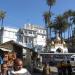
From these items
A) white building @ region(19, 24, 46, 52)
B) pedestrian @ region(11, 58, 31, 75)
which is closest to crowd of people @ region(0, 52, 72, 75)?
pedestrian @ region(11, 58, 31, 75)

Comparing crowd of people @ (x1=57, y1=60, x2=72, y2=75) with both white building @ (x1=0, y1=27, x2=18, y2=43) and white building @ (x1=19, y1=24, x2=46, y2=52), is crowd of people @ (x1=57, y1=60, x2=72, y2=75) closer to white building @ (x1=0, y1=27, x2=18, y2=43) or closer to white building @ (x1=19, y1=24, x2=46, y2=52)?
white building @ (x1=0, y1=27, x2=18, y2=43)

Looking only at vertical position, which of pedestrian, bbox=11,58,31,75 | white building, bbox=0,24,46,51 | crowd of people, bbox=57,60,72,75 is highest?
white building, bbox=0,24,46,51

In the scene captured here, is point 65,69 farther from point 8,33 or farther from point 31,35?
point 31,35

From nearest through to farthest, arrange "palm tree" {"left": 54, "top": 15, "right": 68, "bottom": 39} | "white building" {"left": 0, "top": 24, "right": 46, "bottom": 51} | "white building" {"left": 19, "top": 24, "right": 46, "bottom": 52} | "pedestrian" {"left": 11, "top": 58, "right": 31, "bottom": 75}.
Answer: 1. "pedestrian" {"left": 11, "top": 58, "right": 31, "bottom": 75}
2. "palm tree" {"left": 54, "top": 15, "right": 68, "bottom": 39}
3. "white building" {"left": 0, "top": 24, "right": 46, "bottom": 51}
4. "white building" {"left": 19, "top": 24, "right": 46, "bottom": 52}

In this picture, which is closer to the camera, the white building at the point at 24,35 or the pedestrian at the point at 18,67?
the pedestrian at the point at 18,67

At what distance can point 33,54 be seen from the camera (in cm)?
4175

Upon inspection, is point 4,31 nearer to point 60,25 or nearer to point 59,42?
point 60,25

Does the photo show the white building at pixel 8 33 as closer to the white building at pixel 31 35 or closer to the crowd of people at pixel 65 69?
the white building at pixel 31 35

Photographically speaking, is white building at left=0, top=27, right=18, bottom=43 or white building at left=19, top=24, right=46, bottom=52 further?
white building at left=19, top=24, right=46, bottom=52

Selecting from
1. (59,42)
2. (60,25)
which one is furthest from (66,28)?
(59,42)

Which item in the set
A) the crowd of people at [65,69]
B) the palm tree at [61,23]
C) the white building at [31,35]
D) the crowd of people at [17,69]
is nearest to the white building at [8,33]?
the white building at [31,35]

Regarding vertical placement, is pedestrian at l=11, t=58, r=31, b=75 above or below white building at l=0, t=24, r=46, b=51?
below

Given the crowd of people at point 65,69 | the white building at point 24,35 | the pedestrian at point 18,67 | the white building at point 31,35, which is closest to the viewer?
the pedestrian at point 18,67

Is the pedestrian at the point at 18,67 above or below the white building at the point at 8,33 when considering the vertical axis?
below
